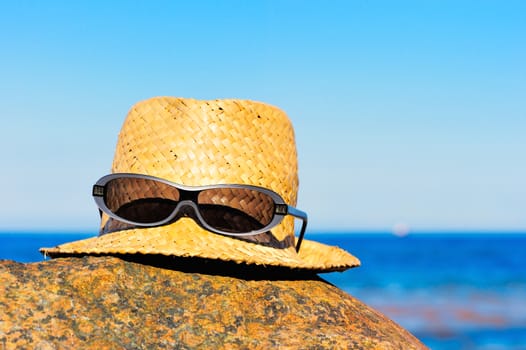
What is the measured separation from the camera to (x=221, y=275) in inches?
122

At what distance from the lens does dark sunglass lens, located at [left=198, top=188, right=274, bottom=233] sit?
3457 mm

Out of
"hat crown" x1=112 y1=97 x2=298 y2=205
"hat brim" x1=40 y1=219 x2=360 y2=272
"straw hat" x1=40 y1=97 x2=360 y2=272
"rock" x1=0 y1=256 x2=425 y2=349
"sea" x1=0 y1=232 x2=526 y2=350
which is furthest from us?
"sea" x1=0 y1=232 x2=526 y2=350

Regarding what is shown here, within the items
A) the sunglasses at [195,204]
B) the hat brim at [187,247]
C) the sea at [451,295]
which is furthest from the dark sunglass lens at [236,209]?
the sea at [451,295]

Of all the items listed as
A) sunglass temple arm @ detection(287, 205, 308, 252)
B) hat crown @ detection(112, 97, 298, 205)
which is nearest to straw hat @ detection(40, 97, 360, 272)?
hat crown @ detection(112, 97, 298, 205)

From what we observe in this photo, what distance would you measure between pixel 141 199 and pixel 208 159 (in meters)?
0.40

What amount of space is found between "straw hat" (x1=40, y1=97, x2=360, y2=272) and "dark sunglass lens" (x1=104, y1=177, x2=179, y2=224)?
9 cm

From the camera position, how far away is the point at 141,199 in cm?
354

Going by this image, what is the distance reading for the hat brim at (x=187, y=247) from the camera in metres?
3.08

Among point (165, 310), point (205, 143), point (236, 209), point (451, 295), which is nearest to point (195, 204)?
point (236, 209)

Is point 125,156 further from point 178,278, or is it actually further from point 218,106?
point 178,278

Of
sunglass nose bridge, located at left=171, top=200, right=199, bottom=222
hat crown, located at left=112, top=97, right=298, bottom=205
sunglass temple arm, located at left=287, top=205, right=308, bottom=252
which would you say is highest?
Result: hat crown, located at left=112, top=97, right=298, bottom=205

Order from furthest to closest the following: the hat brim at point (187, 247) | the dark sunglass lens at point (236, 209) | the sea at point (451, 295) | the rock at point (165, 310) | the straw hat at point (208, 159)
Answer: the sea at point (451, 295) → the dark sunglass lens at point (236, 209) → the straw hat at point (208, 159) → the hat brim at point (187, 247) → the rock at point (165, 310)

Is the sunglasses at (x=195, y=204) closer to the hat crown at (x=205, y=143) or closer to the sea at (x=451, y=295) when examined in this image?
the hat crown at (x=205, y=143)

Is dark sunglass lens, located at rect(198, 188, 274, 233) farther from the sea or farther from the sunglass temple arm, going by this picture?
the sea
